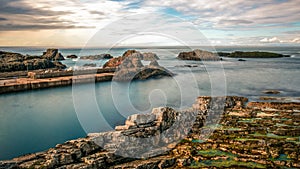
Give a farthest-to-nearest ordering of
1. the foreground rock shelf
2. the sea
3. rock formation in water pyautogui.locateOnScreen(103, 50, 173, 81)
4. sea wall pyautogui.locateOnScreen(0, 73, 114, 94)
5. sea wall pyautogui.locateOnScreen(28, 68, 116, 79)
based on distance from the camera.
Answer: rock formation in water pyautogui.locateOnScreen(103, 50, 173, 81)
sea wall pyautogui.locateOnScreen(28, 68, 116, 79)
sea wall pyautogui.locateOnScreen(0, 73, 114, 94)
the sea
the foreground rock shelf

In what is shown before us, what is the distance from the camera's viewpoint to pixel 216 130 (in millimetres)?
14375

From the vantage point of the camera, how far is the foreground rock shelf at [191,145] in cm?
1020

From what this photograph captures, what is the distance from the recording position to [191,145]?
40.3ft

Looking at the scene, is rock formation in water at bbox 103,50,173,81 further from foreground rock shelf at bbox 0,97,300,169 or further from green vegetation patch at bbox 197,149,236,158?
green vegetation patch at bbox 197,149,236,158

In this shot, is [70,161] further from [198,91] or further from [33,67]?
[33,67]

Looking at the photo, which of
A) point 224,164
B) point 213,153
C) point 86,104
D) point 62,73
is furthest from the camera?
point 62,73

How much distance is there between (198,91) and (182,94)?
92.9 inches

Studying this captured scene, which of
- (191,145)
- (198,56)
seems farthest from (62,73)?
(198,56)

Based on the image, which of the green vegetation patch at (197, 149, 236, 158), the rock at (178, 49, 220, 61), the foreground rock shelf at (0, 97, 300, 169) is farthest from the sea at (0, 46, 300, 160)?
the rock at (178, 49, 220, 61)

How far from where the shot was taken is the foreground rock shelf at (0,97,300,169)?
10.2 m

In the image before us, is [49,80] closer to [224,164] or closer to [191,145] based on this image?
[191,145]

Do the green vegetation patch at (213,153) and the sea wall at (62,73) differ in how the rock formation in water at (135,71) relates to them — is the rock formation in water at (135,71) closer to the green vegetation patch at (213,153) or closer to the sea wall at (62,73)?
the sea wall at (62,73)

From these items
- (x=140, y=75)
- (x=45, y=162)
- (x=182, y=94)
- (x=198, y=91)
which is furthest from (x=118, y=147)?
(x=140, y=75)

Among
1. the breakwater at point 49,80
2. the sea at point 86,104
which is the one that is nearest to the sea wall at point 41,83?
the breakwater at point 49,80
